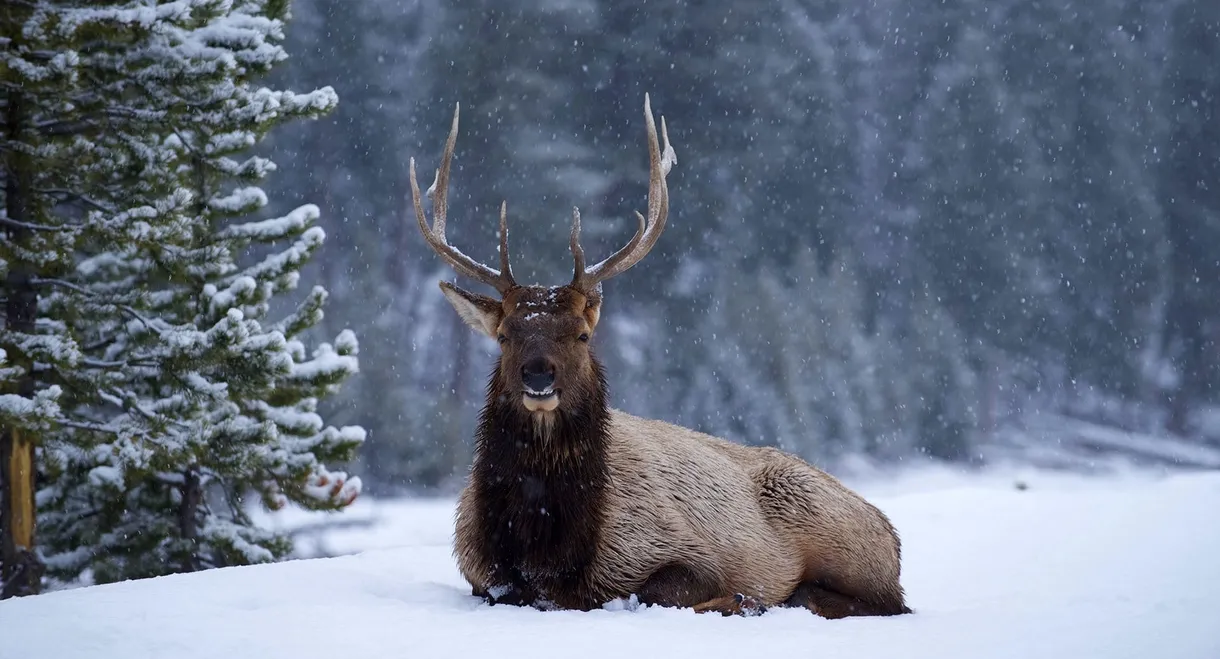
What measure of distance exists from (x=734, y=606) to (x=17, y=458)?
6.72 metres

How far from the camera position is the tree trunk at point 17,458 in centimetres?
988

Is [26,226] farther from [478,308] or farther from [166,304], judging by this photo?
[478,308]

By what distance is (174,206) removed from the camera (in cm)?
987

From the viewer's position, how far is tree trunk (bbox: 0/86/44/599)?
32.4ft

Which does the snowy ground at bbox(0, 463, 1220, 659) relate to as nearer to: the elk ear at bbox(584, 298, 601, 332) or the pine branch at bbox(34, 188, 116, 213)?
the elk ear at bbox(584, 298, 601, 332)

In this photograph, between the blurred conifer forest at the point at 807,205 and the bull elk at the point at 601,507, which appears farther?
the blurred conifer forest at the point at 807,205

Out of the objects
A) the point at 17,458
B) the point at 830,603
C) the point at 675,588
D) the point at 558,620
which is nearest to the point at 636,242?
the point at 675,588

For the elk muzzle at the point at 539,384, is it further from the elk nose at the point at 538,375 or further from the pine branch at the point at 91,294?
the pine branch at the point at 91,294

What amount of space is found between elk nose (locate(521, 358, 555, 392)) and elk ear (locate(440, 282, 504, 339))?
70 centimetres

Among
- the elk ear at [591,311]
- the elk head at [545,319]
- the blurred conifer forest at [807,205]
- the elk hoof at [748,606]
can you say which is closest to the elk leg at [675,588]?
the elk hoof at [748,606]

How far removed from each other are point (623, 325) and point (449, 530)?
28.7 feet

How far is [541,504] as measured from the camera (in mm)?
6598

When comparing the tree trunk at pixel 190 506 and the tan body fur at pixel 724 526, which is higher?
the tan body fur at pixel 724 526

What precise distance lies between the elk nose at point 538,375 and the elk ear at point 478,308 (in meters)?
0.70
